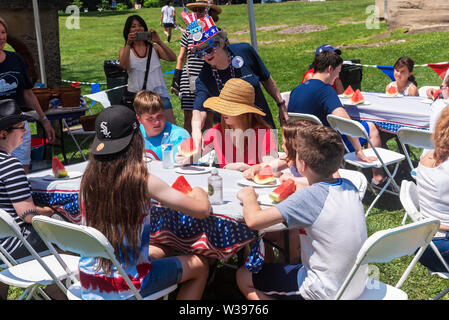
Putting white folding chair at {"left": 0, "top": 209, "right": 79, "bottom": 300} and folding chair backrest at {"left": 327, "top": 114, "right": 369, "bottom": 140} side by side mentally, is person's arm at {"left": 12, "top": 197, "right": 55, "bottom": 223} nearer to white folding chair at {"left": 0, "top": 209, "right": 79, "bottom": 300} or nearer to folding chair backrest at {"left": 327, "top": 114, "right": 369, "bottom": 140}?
white folding chair at {"left": 0, "top": 209, "right": 79, "bottom": 300}

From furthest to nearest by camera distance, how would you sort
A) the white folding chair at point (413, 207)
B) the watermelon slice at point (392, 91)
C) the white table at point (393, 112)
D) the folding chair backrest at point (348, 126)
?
the watermelon slice at point (392, 91)
the white table at point (393, 112)
the folding chair backrest at point (348, 126)
the white folding chair at point (413, 207)

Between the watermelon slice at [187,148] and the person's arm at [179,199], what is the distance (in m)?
1.05

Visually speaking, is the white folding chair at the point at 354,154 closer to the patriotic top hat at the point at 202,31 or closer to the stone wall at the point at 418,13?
the patriotic top hat at the point at 202,31

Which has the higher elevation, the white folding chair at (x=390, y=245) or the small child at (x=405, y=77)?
the small child at (x=405, y=77)

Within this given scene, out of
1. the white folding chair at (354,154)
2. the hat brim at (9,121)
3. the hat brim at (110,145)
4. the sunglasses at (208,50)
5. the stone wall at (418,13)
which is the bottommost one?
the white folding chair at (354,154)

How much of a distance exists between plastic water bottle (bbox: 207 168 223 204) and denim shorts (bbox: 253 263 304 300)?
0.48 metres

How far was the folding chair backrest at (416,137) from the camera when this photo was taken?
174 inches

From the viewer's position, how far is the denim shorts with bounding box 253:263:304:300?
9.54 ft

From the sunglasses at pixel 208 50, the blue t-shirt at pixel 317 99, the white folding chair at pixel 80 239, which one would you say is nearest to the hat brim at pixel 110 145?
the white folding chair at pixel 80 239

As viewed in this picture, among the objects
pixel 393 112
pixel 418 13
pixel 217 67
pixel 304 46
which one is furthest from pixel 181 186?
pixel 418 13

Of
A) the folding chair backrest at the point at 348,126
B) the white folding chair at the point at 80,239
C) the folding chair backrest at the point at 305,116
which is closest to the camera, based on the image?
the white folding chair at the point at 80,239

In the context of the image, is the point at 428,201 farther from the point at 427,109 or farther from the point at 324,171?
the point at 427,109

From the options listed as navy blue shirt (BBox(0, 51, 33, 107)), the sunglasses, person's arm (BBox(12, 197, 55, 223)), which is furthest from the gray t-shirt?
navy blue shirt (BBox(0, 51, 33, 107))
